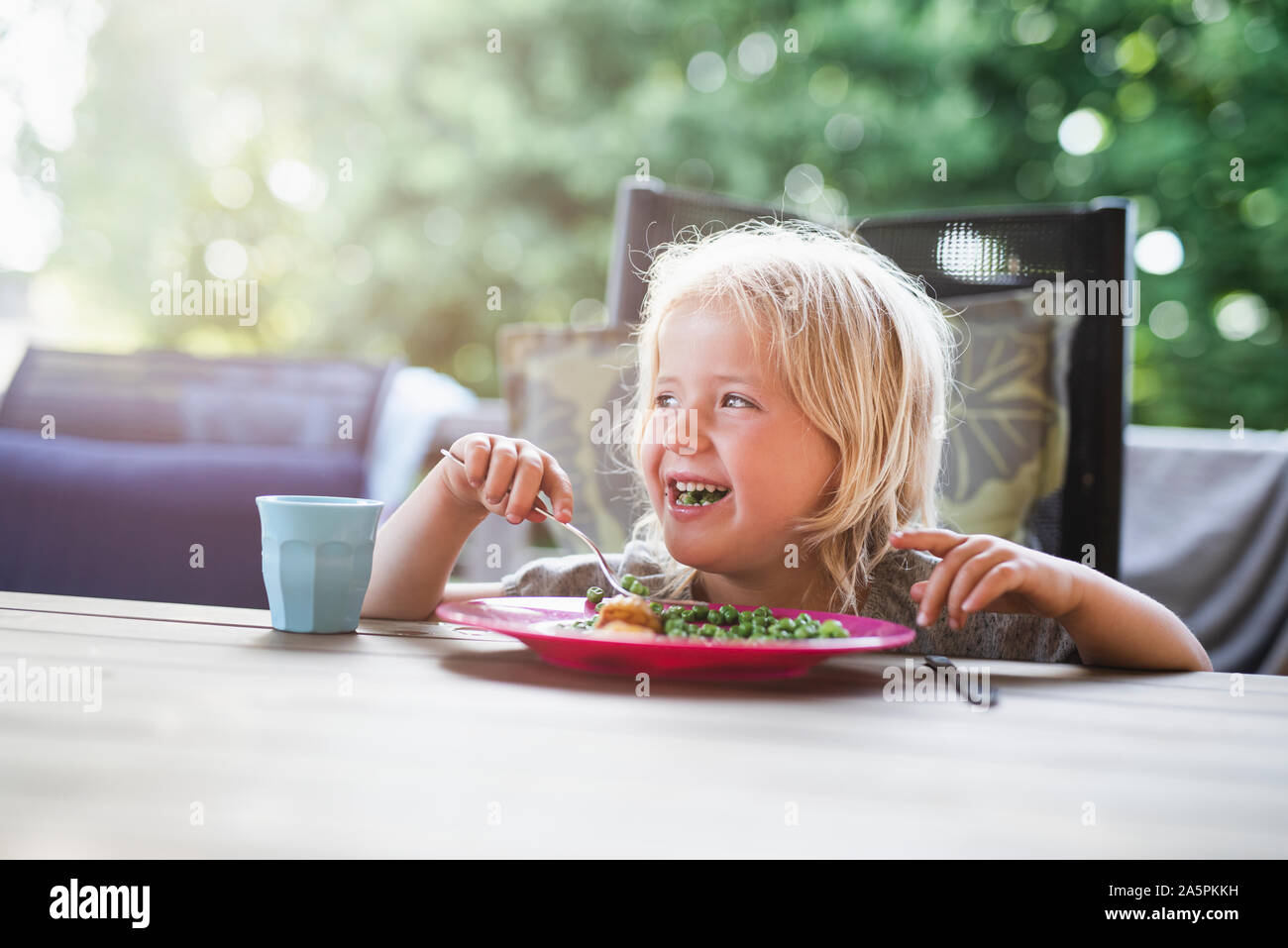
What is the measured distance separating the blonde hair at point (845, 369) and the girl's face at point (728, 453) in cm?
2

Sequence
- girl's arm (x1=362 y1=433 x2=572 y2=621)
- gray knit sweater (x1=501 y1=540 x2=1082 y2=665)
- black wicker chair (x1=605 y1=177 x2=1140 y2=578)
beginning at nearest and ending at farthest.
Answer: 1. girl's arm (x1=362 y1=433 x2=572 y2=621)
2. gray knit sweater (x1=501 y1=540 x2=1082 y2=665)
3. black wicker chair (x1=605 y1=177 x2=1140 y2=578)

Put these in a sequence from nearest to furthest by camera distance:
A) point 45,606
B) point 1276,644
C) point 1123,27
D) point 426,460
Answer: point 45,606
point 1276,644
point 426,460
point 1123,27

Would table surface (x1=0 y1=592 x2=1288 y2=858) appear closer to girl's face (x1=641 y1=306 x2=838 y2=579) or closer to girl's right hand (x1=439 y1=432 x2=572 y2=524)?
girl's right hand (x1=439 y1=432 x2=572 y2=524)

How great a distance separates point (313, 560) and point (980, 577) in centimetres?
57

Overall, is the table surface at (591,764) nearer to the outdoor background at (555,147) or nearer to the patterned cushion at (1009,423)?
the patterned cushion at (1009,423)

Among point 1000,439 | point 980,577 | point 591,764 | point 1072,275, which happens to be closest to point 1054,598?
point 980,577

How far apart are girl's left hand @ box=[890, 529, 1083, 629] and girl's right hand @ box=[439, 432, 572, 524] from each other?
321mm

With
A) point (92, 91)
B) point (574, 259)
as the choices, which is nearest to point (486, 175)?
point (574, 259)

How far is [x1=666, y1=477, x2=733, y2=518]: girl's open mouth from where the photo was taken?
119cm

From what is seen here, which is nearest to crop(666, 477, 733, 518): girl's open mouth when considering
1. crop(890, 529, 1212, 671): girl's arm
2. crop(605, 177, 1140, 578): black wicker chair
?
crop(890, 529, 1212, 671): girl's arm

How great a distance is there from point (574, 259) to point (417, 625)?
5950 millimetres

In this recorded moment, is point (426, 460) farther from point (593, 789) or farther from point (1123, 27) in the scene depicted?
point (1123, 27)

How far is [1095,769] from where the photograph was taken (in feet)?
1.97

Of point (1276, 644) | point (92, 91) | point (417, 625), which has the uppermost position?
point (92, 91)
